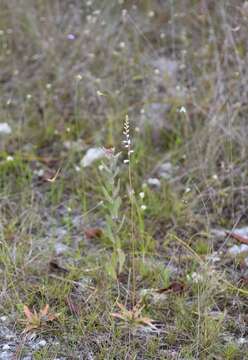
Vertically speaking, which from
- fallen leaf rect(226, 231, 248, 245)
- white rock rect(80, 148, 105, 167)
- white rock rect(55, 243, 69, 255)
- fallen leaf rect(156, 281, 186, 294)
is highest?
fallen leaf rect(226, 231, 248, 245)

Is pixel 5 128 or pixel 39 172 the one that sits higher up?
pixel 5 128

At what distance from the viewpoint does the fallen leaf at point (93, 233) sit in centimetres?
246

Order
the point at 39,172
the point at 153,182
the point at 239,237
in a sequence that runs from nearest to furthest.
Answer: the point at 239,237 < the point at 153,182 < the point at 39,172

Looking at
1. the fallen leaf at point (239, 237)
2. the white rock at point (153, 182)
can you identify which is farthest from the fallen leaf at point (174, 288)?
the white rock at point (153, 182)

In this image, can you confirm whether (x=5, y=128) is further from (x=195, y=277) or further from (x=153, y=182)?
(x=195, y=277)

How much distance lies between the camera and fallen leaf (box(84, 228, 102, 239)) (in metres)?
2.46

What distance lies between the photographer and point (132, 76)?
10.4 feet

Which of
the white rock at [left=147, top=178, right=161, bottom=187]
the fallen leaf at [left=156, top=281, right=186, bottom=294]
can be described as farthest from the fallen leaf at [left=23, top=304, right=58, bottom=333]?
the white rock at [left=147, top=178, right=161, bottom=187]

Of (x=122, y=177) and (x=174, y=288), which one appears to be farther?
(x=122, y=177)

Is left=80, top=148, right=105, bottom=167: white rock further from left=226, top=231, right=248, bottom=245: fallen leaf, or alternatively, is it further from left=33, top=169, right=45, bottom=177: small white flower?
left=226, top=231, right=248, bottom=245: fallen leaf

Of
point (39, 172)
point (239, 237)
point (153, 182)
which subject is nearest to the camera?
point (239, 237)

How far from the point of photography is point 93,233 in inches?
97.0

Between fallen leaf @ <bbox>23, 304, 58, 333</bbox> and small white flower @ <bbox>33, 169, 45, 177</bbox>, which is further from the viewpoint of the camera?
small white flower @ <bbox>33, 169, 45, 177</bbox>

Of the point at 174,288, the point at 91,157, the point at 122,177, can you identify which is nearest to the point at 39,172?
the point at 91,157
